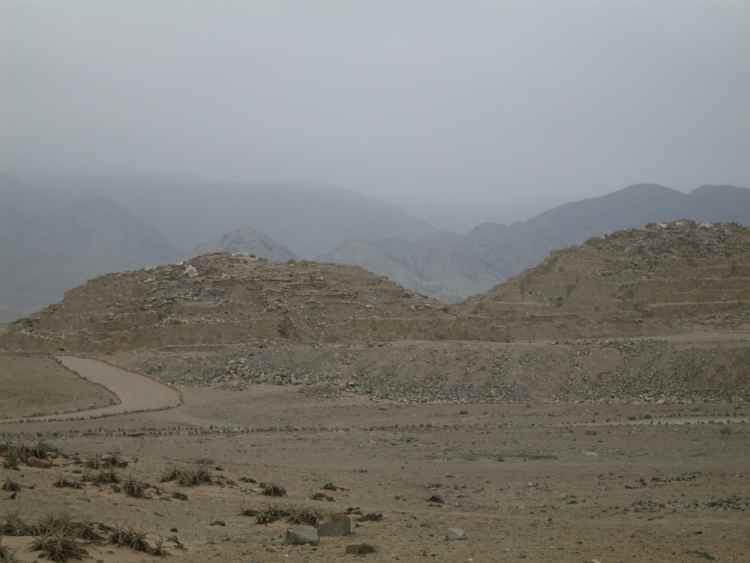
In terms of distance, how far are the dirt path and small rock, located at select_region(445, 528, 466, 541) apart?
1926 cm

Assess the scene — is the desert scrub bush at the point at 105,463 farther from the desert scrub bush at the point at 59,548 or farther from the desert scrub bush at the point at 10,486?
the desert scrub bush at the point at 59,548

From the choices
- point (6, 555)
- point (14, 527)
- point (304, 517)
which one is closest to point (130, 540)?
point (14, 527)

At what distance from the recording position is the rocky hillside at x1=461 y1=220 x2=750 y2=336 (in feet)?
142

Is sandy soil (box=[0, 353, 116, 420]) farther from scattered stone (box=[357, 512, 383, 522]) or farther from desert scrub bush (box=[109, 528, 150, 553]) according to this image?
desert scrub bush (box=[109, 528, 150, 553])

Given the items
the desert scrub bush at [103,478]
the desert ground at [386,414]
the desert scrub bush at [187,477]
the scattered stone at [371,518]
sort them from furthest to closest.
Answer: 1. the desert scrub bush at [187,477]
2. the desert scrub bush at [103,478]
3. the scattered stone at [371,518]
4. the desert ground at [386,414]

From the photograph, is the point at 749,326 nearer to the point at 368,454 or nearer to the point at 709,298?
the point at 709,298

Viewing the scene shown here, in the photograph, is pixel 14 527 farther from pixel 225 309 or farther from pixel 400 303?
pixel 400 303

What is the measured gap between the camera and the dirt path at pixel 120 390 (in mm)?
28047

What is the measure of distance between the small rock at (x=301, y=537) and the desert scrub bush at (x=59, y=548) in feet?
8.72

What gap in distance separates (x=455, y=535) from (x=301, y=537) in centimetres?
227

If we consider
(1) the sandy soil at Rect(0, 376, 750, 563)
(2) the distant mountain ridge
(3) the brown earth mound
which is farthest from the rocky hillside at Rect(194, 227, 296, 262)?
(1) the sandy soil at Rect(0, 376, 750, 563)

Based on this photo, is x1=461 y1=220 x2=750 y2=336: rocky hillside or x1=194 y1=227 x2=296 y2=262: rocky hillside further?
x1=194 y1=227 x2=296 y2=262: rocky hillside

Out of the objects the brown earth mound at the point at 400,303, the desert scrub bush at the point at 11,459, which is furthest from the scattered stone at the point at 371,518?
the brown earth mound at the point at 400,303

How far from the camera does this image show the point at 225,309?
4562 centimetres
